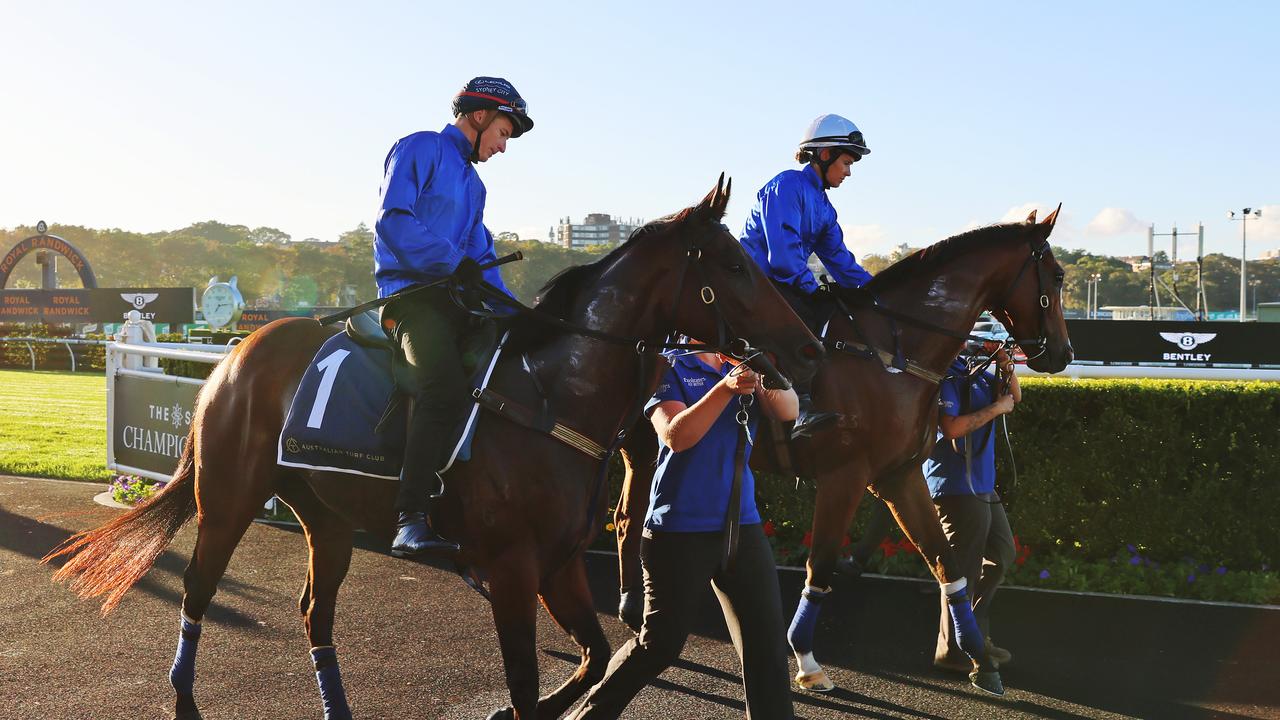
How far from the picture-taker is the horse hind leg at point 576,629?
3.46 meters

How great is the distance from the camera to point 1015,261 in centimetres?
518

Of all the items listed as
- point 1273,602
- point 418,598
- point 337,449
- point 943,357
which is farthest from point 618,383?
point 1273,602

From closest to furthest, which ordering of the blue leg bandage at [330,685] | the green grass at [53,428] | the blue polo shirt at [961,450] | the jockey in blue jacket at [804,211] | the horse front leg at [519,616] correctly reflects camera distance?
the horse front leg at [519,616] → the blue leg bandage at [330,685] → the blue polo shirt at [961,450] → the jockey in blue jacket at [804,211] → the green grass at [53,428]

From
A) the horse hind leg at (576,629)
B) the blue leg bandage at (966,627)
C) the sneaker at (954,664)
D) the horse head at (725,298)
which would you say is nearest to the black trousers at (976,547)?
the sneaker at (954,664)

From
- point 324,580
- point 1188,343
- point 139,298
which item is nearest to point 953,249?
point 324,580

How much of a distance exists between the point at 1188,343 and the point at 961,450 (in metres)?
22.8

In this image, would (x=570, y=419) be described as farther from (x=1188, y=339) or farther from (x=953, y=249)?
(x=1188, y=339)

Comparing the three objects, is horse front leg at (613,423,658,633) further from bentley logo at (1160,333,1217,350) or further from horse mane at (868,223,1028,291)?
bentley logo at (1160,333,1217,350)

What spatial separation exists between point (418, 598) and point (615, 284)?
10.6ft

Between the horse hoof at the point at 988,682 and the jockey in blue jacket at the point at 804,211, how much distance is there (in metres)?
1.82

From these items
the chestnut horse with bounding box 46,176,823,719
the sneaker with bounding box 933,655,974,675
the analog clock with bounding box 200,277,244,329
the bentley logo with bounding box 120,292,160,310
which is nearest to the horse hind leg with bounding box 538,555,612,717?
the chestnut horse with bounding box 46,176,823,719

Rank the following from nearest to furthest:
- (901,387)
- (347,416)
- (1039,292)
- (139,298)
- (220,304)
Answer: (347,416), (901,387), (1039,292), (220,304), (139,298)

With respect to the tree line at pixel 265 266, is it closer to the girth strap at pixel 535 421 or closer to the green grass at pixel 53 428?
the green grass at pixel 53 428

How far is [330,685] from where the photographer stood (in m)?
3.92
